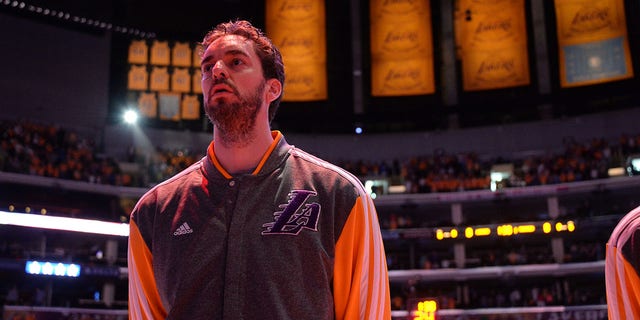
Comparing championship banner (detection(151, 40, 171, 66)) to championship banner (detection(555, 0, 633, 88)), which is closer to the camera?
championship banner (detection(555, 0, 633, 88))

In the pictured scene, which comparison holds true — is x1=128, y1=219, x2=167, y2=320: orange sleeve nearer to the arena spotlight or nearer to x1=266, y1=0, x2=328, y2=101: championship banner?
x1=266, y1=0, x2=328, y2=101: championship banner

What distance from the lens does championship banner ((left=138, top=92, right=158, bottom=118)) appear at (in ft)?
116

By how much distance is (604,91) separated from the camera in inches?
1184

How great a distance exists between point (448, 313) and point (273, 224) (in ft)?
85.2

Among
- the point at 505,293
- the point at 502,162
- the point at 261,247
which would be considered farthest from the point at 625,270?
Result: the point at 502,162

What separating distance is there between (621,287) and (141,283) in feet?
7.59

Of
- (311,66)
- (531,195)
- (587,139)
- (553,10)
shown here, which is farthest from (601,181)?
(311,66)

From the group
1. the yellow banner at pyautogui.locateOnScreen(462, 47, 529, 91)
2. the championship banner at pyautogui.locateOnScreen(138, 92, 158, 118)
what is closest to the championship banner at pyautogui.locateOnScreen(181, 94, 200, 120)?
the championship banner at pyautogui.locateOnScreen(138, 92, 158, 118)

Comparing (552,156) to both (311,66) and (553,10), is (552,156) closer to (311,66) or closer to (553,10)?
(553,10)

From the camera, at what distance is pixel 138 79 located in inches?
1390

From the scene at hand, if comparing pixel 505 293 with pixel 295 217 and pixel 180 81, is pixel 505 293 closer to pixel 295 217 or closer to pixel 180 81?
pixel 180 81

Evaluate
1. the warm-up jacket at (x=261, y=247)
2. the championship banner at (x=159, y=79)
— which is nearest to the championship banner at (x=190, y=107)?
the championship banner at (x=159, y=79)

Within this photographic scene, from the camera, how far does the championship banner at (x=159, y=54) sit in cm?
3562

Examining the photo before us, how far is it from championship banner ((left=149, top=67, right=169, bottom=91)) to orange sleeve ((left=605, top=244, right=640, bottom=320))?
3371 cm
